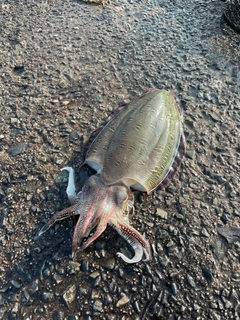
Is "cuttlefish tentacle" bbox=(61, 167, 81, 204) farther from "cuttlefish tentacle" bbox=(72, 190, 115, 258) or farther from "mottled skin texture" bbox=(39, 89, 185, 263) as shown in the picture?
"cuttlefish tentacle" bbox=(72, 190, 115, 258)

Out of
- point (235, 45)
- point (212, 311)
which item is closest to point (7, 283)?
point (212, 311)

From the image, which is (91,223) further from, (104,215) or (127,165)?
(127,165)

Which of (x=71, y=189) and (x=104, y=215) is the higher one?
(x=104, y=215)

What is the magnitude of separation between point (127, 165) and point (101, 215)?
1.53ft

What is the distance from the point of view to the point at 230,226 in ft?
9.49

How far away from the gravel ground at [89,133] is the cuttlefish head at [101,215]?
0.49 feet

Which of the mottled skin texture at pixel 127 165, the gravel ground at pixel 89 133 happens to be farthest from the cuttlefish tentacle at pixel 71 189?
the gravel ground at pixel 89 133

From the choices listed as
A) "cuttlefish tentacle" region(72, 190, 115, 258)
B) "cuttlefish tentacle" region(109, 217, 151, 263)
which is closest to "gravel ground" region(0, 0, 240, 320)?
"cuttlefish tentacle" region(109, 217, 151, 263)

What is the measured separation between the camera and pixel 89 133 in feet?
11.7

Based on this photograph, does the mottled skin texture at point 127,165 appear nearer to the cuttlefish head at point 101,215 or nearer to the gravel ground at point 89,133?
the cuttlefish head at point 101,215

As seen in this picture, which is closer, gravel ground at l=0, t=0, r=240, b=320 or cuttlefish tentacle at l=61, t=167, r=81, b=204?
gravel ground at l=0, t=0, r=240, b=320

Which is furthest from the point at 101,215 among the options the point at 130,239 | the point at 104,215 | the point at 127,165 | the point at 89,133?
the point at 89,133

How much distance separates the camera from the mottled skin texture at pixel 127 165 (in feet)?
8.40

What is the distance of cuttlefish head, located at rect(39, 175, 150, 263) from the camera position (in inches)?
98.5
